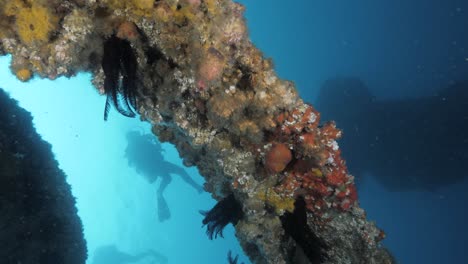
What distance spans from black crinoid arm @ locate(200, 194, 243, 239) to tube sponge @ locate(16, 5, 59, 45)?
3.56m

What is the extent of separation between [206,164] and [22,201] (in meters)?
4.38

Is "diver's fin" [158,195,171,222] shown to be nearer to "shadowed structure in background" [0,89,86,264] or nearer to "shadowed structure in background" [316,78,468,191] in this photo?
"shadowed structure in background" [316,78,468,191]

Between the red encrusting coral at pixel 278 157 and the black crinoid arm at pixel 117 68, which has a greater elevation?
the black crinoid arm at pixel 117 68

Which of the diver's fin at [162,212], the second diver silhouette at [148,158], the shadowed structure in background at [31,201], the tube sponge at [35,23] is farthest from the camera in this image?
the diver's fin at [162,212]

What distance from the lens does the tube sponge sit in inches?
147

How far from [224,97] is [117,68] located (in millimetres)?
1296

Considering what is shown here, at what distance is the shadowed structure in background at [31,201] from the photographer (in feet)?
23.0

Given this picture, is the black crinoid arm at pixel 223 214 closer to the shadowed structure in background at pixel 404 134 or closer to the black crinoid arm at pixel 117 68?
the black crinoid arm at pixel 117 68

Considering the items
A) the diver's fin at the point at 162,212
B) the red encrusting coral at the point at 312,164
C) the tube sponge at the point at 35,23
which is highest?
the diver's fin at the point at 162,212

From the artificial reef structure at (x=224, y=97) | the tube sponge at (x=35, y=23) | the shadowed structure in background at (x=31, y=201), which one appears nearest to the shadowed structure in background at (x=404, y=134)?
the shadowed structure in background at (x=31, y=201)

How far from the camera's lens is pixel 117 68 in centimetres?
394

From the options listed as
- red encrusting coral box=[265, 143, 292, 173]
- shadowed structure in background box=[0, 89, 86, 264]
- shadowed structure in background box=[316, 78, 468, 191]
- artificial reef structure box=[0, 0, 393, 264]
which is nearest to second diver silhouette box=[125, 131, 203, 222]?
shadowed structure in background box=[316, 78, 468, 191]

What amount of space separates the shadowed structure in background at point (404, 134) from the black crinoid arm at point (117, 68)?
34360 mm

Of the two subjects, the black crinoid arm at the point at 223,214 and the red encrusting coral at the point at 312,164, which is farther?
the black crinoid arm at the point at 223,214
